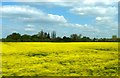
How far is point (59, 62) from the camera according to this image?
49.6 feet

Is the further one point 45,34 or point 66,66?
point 45,34

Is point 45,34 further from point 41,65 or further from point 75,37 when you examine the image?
point 41,65

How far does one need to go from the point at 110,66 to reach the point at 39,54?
4206 millimetres

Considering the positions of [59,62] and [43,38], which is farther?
[43,38]

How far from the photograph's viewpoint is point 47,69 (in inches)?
556

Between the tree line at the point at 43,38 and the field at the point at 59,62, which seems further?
the tree line at the point at 43,38

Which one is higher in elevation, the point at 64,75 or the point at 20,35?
the point at 20,35

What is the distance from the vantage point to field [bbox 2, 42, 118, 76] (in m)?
13.5

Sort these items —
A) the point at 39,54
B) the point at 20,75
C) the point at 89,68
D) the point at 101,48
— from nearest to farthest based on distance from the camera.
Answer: the point at 20,75, the point at 89,68, the point at 39,54, the point at 101,48

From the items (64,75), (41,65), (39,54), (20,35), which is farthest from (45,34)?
(64,75)

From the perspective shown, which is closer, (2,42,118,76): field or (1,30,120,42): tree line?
(2,42,118,76): field

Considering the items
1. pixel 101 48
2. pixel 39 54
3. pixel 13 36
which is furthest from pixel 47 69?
pixel 13 36

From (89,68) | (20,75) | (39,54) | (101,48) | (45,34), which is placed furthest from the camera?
(45,34)

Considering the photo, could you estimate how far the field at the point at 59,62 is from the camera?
13.5 metres
